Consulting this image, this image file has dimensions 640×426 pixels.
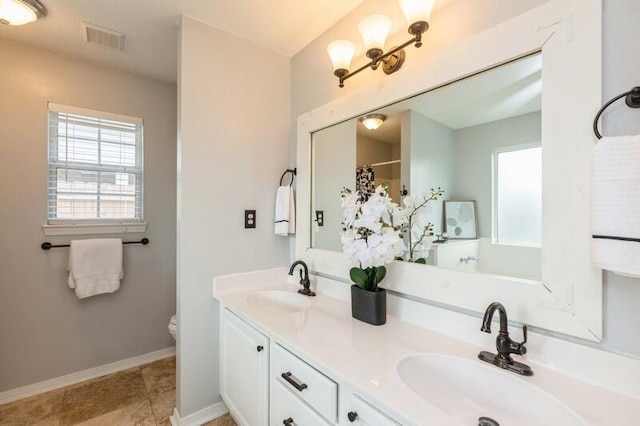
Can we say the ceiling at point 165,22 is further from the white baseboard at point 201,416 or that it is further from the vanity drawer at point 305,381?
the white baseboard at point 201,416

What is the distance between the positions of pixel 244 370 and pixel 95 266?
152cm

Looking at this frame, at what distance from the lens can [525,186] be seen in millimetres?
996

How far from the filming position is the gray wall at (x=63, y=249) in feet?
6.36

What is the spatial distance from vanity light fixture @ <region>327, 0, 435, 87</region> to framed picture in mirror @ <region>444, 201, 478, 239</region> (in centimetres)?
67

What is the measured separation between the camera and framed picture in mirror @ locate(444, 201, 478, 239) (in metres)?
1.14

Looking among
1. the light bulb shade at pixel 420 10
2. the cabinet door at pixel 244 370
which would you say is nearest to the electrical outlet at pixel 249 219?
the cabinet door at pixel 244 370

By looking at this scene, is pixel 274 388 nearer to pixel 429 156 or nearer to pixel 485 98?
pixel 429 156

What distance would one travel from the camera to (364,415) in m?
0.82

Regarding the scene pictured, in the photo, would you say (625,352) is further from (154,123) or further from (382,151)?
(154,123)

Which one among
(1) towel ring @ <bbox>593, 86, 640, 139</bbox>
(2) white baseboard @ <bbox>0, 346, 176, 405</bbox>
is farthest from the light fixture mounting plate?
(2) white baseboard @ <bbox>0, 346, 176, 405</bbox>

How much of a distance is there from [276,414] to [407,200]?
3.61 ft

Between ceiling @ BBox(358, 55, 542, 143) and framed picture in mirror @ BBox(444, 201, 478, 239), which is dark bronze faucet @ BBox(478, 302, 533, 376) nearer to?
framed picture in mirror @ BBox(444, 201, 478, 239)

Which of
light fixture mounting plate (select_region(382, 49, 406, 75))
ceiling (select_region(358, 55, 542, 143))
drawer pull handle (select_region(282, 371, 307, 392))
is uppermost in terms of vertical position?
light fixture mounting plate (select_region(382, 49, 406, 75))

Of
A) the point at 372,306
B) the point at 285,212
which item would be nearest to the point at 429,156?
the point at 372,306
